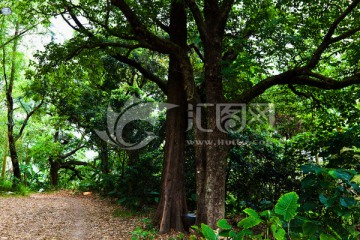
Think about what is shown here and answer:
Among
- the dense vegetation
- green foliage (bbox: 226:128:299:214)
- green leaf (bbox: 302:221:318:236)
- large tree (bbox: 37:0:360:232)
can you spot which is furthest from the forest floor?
green leaf (bbox: 302:221:318:236)

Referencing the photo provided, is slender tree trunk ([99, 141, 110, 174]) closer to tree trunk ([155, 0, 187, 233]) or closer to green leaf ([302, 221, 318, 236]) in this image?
tree trunk ([155, 0, 187, 233])

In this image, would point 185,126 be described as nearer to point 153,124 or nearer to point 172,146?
point 172,146

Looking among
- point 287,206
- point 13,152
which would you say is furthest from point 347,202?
point 13,152

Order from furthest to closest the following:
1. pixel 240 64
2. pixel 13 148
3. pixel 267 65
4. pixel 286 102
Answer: pixel 13 148, pixel 286 102, pixel 267 65, pixel 240 64

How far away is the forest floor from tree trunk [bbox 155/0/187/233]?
2.96ft

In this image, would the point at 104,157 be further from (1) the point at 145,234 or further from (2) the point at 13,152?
(1) the point at 145,234

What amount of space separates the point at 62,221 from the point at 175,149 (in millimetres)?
3272

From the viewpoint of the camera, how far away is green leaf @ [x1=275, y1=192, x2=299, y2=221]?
1.39 meters

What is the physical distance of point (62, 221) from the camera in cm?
701

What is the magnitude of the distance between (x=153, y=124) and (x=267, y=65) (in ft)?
13.8

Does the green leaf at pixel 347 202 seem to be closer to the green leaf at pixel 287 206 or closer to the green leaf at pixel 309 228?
the green leaf at pixel 309 228

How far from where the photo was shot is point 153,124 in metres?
9.02

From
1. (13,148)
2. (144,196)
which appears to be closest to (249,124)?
(144,196)

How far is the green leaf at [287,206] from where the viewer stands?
4.56 feet
